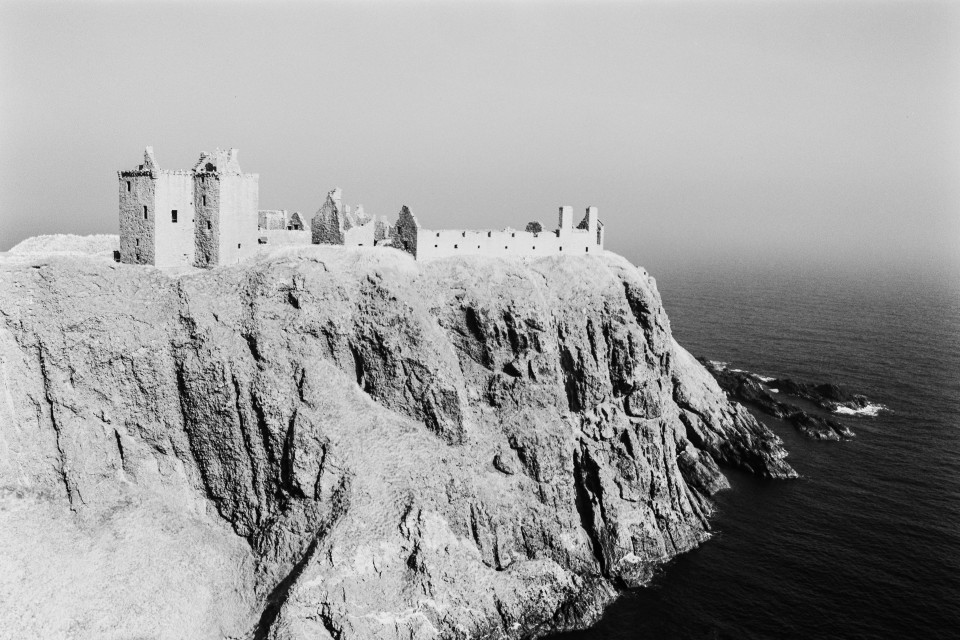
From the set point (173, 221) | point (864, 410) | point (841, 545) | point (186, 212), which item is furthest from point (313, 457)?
point (864, 410)

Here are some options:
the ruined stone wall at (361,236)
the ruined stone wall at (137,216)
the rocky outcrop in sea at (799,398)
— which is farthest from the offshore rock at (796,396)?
the ruined stone wall at (137,216)

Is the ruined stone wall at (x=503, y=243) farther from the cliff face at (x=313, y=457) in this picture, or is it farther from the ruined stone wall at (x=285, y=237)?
the ruined stone wall at (x=285, y=237)

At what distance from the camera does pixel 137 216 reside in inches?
2404

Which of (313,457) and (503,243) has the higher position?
(503,243)

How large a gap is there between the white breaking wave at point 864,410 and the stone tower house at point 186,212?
270 feet

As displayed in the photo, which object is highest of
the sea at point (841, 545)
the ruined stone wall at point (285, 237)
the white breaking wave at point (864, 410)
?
the ruined stone wall at point (285, 237)

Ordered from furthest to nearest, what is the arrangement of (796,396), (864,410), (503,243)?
1. (796,396)
2. (864,410)
3. (503,243)

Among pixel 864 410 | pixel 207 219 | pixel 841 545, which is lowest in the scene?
pixel 841 545

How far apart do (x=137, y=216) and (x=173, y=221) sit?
2.81 meters

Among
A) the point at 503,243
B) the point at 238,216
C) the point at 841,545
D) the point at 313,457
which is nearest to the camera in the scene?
the point at 313,457

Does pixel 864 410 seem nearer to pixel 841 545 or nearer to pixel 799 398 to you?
pixel 799 398

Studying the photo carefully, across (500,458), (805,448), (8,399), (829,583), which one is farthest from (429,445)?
(805,448)

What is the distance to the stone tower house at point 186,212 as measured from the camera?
6062 cm

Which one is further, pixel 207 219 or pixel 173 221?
pixel 207 219
